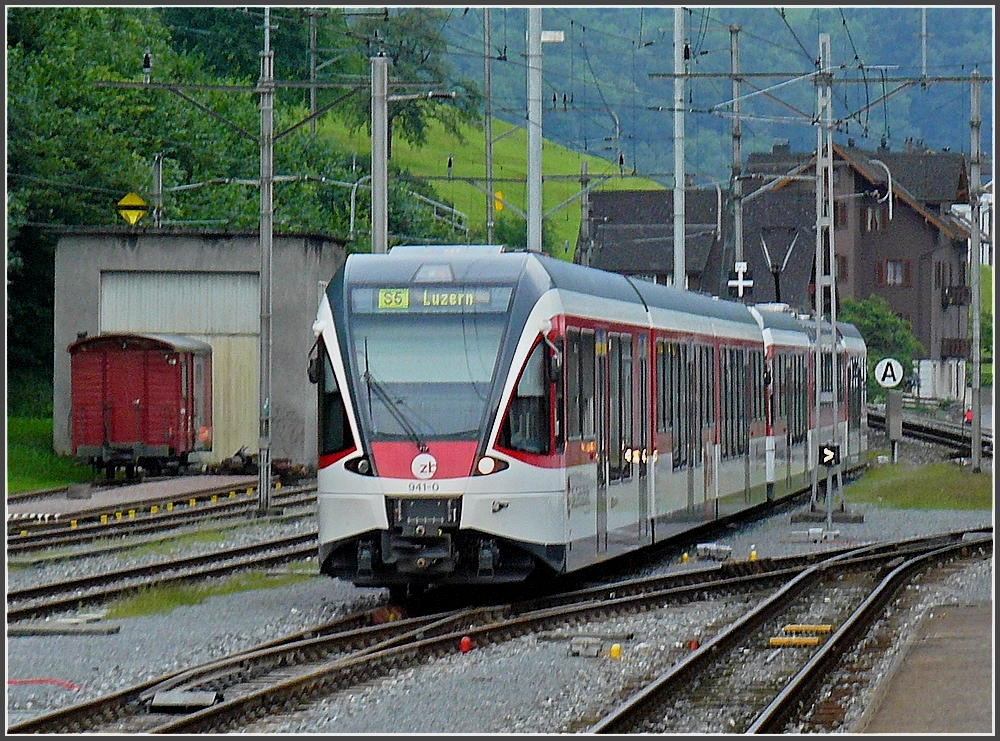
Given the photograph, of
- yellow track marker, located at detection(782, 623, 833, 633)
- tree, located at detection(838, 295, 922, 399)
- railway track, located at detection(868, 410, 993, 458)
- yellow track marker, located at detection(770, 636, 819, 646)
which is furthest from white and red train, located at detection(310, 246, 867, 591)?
tree, located at detection(838, 295, 922, 399)

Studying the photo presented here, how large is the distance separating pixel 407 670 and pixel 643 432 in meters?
7.08

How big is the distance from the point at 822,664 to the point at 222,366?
28802 mm

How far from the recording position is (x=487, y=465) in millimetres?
15852

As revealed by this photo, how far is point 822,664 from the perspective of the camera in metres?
13.7

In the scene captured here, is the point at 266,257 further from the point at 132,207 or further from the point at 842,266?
the point at 842,266

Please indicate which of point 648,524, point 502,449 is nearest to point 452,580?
point 502,449

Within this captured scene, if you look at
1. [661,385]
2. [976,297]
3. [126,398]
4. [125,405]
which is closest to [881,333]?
[976,297]

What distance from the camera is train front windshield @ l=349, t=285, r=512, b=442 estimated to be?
52.0 feet

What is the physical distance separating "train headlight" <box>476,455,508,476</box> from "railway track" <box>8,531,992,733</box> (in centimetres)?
119

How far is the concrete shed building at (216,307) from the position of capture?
134ft

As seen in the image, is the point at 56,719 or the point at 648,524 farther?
the point at 648,524

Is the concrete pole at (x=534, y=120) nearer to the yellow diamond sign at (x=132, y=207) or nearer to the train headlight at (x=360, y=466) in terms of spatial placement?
the train headlight at (x=360, y=466)

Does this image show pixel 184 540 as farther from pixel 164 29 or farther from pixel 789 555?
pixel 164 29

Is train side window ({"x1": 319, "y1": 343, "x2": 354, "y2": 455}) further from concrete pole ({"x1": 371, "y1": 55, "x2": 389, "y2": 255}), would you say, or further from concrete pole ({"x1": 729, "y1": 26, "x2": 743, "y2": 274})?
concrete pole ({"x1": 729, "y1": 26, "x2": 743, "y2": 274})
